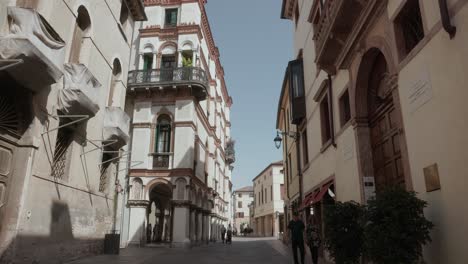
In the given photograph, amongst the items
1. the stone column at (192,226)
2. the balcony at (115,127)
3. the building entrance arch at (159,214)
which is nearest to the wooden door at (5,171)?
the balcony at (115,127)

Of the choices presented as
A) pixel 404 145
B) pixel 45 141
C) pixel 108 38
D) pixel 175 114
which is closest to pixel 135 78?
pixel 175 114

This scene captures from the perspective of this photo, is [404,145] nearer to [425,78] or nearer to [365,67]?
[425,78]

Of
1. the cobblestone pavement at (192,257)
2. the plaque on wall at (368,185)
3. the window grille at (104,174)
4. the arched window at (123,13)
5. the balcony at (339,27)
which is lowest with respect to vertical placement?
the cobblestone pavement at (192,257)

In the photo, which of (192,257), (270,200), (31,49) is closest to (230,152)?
(270,200)

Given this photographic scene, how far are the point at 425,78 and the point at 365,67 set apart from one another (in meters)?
3.34

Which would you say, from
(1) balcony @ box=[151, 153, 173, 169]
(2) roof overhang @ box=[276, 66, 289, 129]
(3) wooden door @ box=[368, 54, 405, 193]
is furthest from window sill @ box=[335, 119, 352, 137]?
(1) balcony @ box=[151, 153, 173, 169]

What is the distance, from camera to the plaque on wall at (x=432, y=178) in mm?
5402

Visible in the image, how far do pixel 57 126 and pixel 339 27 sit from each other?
26.8ft

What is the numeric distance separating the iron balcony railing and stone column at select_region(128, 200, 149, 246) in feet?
27.8

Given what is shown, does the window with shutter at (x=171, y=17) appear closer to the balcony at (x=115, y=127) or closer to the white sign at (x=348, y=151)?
the balcony at (x=115, y=127)

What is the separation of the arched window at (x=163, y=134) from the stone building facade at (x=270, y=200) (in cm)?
2994

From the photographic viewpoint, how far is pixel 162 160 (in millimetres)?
24312

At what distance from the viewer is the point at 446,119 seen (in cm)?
514

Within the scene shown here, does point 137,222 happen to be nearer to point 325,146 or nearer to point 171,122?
point 171,122
